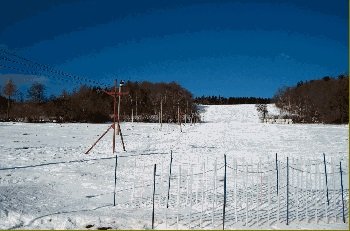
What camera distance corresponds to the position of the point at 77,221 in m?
11.6

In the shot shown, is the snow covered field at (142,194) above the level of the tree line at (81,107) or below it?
below

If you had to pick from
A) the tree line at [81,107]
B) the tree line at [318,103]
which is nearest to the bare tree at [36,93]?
the tree line at [81,107]

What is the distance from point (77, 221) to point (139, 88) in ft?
356

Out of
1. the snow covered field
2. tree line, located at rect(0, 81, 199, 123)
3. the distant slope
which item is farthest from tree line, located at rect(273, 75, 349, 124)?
the snow covered field

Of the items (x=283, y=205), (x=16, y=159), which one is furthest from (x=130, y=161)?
(x=283, y=205)

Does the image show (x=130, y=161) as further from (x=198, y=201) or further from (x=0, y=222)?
(x=0, y=222)

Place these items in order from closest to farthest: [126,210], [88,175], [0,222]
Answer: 1. [0,222]
2. [126,210]
3. [88,175]

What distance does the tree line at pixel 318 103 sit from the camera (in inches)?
3231

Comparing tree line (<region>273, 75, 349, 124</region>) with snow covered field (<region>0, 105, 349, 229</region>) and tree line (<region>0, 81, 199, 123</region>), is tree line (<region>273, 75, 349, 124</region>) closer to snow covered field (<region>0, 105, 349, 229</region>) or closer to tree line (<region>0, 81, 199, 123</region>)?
tree line (<region>0, 81, 199, 123</region>)

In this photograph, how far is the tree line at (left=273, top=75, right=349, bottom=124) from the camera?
82062mm

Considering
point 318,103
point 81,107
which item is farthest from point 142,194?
point 318,103

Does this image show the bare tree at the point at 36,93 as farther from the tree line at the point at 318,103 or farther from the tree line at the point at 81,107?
the tree line at the point at 318,103

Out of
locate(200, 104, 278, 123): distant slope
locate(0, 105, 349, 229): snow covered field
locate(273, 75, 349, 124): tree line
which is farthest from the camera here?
locate(200, 104, 278, 123): distant slope

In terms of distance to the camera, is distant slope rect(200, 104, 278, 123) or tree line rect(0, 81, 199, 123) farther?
distant slope rect(200, 104, 278, 123)
